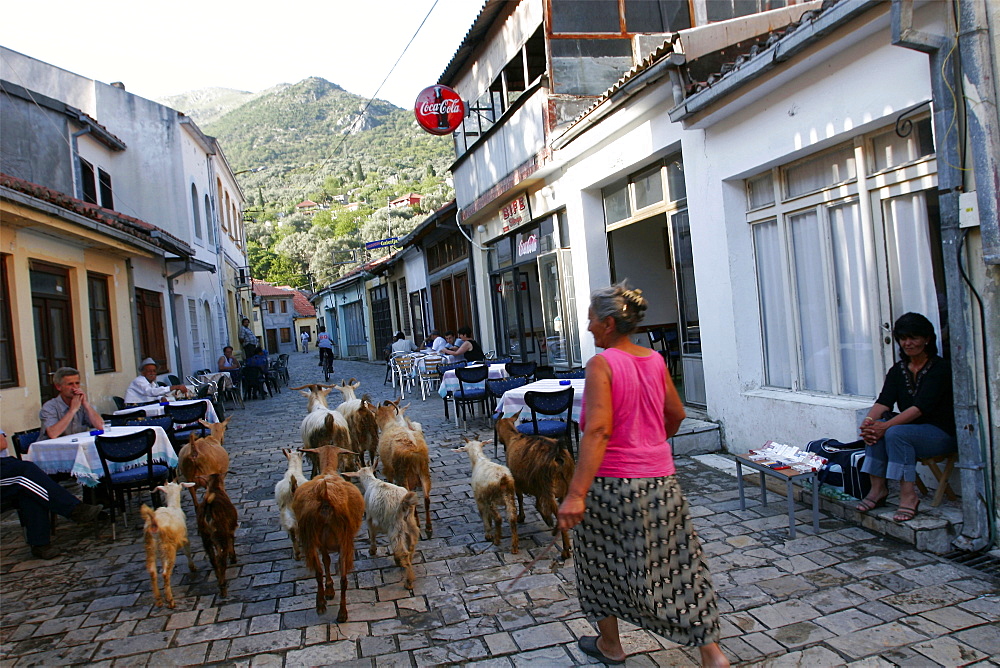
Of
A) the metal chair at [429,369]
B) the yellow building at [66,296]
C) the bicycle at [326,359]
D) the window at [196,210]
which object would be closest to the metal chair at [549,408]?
the yellow building at [66,296]

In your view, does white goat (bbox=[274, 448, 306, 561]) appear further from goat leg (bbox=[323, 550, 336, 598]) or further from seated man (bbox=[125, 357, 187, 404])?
seated man (bbox=[125, 357, 187, 404])

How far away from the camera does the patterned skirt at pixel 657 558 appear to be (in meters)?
2.98

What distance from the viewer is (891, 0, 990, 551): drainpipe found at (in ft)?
13.8

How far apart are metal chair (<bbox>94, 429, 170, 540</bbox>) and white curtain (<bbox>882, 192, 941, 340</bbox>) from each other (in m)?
6.43

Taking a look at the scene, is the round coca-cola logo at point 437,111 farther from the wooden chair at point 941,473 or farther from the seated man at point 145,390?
the wooden chair at point 941,473

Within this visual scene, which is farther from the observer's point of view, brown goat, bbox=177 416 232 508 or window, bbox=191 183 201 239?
window, bbox=191 183 201 239

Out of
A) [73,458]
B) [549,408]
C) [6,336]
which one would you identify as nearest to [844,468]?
[549,408]

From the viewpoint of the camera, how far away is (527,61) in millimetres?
11695

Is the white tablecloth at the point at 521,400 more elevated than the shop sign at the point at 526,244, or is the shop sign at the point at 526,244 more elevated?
the shop sign at the point at 526,244

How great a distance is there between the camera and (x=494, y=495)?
501 centimetres

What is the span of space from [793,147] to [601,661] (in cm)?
464

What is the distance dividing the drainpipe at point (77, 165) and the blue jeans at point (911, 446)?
1479cm

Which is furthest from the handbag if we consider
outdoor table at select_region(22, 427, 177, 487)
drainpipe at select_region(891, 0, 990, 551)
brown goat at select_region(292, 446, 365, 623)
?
outdoor table at select_region(22, 427, 177, 487)

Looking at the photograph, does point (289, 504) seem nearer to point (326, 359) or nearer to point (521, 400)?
point (521, 400)
